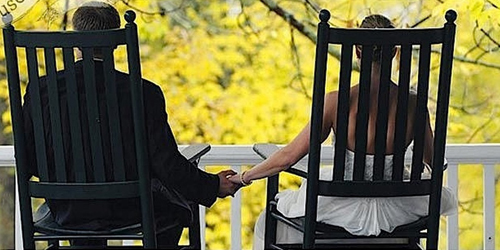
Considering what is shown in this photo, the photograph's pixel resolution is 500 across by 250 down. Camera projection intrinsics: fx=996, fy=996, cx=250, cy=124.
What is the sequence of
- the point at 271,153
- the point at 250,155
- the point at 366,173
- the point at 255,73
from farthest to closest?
the point at 255,73, the point at 250,155, the point at 271,153, the point at 366,173

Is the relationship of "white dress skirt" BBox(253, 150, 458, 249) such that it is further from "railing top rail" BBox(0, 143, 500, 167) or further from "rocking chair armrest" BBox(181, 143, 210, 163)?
"railing top rail" BBox(0, 143, 500, 167)

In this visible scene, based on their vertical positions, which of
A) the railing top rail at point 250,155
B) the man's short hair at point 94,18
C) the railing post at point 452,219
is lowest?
the railing post at point 452,219

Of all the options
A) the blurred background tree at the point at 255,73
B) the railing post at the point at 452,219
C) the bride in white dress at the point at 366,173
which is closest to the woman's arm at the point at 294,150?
the bride in white dress at the point at 366,173

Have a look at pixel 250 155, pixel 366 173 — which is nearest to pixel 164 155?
pixel 366 173

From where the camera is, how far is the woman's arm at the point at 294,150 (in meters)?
2.91

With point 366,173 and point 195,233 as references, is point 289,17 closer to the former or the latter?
point 195,233

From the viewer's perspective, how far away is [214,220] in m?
6.41

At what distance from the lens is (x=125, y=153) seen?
9.38ft

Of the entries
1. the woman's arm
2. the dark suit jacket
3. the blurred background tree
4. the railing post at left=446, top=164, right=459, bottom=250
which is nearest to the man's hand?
the woman's arm

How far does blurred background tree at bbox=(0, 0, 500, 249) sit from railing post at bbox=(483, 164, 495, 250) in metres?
2.40

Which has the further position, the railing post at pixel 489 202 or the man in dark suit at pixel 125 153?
the railing post at pixel 489 202

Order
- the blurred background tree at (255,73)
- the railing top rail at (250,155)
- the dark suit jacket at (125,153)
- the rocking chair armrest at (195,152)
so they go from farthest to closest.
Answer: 1. the blurred background tree at (255,73)
2. the railing top rail at (250,155)
3. the rocking chair armrest at (195,152)
4. the dark suit jacket at (125,153)

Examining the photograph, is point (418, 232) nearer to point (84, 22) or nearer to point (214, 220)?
point (84, 22)

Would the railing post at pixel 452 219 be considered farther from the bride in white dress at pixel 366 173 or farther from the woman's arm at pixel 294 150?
the woman's arm at pixel 294 150
